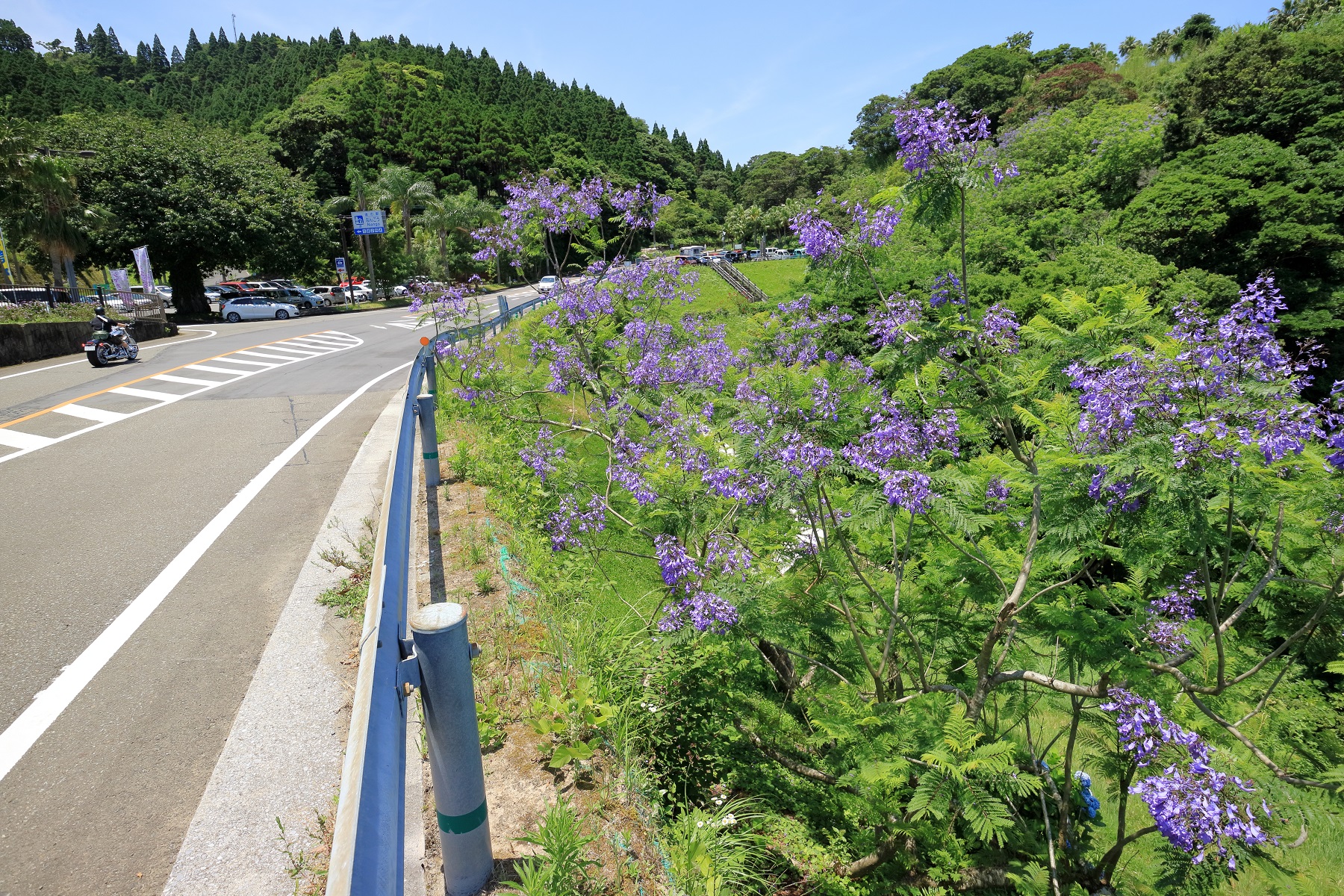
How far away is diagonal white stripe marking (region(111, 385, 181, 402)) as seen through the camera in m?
12.3

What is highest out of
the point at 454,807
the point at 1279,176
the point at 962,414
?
the point at 1279,176

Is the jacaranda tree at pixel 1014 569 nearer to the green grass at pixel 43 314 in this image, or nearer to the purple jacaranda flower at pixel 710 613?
the purple jacaranda flower at pixel 710 613

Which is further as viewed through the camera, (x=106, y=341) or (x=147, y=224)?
(x=147, y=224)

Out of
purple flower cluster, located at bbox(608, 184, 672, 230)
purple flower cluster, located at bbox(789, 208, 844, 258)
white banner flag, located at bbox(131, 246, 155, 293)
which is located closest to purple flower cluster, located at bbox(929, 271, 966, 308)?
purple flower cluster, located at bbox(789, 208, 844, 258)

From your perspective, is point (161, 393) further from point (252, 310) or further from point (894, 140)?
point (894, 140)

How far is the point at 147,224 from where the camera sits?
30.7 metres

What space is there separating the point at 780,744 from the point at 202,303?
4087cm

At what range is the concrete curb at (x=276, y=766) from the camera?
8.64ft

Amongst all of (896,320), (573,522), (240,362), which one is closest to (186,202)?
Result: (240,362)

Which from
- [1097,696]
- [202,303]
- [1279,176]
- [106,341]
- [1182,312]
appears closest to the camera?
[1097,696]

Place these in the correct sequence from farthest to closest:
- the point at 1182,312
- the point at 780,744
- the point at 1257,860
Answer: the point at 780,744 → the point at 1182,312 → the point at 1257,860

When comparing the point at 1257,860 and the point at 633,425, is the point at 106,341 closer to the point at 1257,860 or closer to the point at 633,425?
the point at 633,425

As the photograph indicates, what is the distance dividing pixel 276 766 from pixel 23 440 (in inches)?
385

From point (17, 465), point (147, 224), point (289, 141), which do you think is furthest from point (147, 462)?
point (289, 141)
